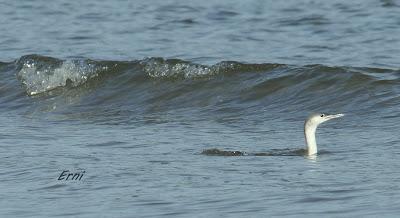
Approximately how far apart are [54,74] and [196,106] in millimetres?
3370

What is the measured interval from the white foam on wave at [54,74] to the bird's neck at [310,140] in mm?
6362

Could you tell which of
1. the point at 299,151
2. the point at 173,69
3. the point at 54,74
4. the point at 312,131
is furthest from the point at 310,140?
the point at 54,74

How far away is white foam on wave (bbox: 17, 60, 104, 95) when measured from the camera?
1839cm

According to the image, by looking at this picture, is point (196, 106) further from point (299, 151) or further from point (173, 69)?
point (299, 151)

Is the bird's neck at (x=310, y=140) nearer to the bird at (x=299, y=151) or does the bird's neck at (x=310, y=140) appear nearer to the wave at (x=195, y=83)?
the bird at (x=299, y=151)

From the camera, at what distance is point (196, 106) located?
16.2m

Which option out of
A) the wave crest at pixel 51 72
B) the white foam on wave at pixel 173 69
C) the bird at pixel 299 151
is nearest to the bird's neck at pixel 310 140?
the bird at pixel 299 151

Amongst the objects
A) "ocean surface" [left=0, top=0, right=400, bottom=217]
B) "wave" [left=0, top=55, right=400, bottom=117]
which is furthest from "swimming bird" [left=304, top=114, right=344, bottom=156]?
"wave" [left=0, top=55, right=400, bottom=117]

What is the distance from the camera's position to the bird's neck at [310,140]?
1211 centimetres

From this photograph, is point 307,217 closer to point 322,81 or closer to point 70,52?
point 322,81

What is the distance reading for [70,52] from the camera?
20.5m

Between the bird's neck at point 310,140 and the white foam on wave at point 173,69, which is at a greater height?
the white foam on wave at point 173,69

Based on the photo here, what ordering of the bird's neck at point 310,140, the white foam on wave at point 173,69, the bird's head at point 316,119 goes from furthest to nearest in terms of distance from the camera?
the white foam on wave at point 173,69 < the bird's head at point 316,119 < the bird's neck at point 310,140

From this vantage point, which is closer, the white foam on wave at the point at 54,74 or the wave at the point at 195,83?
the wave at the point at 195,83
